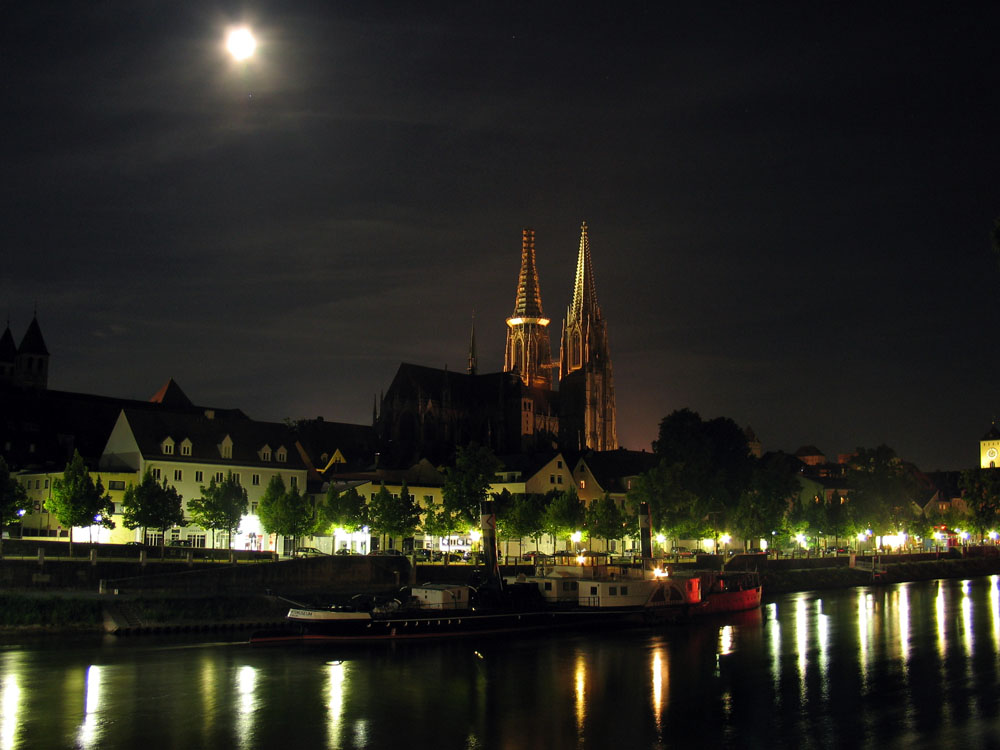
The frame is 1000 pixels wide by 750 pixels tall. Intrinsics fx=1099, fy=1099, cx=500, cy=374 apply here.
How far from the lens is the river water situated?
36906 mm

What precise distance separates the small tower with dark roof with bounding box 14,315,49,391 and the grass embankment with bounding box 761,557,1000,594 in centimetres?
8660

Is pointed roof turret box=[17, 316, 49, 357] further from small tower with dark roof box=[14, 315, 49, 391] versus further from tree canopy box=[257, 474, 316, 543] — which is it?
tree canopy box=[257, 474, 316, 543]

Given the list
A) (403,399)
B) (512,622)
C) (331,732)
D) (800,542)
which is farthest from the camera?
(403,399)

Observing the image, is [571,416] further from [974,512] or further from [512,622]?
[512,622]

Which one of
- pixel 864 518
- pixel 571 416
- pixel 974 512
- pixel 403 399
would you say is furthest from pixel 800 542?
pixel 571 416

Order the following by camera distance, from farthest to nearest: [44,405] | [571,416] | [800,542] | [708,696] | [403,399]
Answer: [571,416], [403,399], [800,542], [44,405], [708,696]

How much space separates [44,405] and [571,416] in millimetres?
108671

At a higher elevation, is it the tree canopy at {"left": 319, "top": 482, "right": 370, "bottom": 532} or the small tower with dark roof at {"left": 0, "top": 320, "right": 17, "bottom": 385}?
the small tower with dark roof at {"left": 0, "top": 320, "right": 17, "bottom": 385}

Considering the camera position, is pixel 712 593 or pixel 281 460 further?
pixel 281 460

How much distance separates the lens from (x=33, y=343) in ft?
430

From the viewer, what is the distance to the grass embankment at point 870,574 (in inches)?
3664

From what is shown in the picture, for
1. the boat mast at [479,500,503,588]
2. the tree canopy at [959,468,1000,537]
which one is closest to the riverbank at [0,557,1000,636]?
the boat mast at [479,500,503,588]

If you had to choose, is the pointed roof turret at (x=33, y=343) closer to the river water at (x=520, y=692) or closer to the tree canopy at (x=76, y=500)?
the tree canopy at (x=76, y=500)

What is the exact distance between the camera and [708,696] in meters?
44.2
